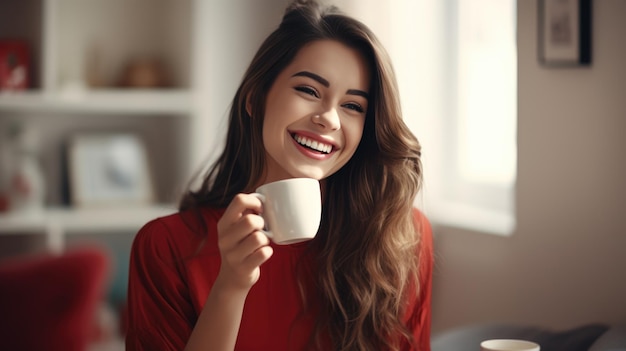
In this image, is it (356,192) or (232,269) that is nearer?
(232,269)

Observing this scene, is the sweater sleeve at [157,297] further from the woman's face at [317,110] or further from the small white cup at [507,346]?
the small white cup at [507,346]

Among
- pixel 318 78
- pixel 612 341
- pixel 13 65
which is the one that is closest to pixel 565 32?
pixel 612 341

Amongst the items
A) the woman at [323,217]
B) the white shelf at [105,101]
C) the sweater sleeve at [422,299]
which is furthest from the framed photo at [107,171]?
the sweater sleeve at [422,299]

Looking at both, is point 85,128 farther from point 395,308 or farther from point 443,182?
point 395,308

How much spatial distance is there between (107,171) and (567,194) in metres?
1.80

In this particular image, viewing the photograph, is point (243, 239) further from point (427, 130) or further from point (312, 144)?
point (427, 130)

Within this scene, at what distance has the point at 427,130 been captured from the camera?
276 cm

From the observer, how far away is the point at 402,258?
1.42m

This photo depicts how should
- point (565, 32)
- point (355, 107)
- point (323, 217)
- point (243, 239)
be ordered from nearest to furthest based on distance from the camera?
point (243, 239) < point (355, 107) < point (323, 217) < point (565, 32)

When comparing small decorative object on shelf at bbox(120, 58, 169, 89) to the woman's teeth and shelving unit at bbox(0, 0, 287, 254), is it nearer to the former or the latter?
shelving unit at bbox(0, 0, 287, 254)

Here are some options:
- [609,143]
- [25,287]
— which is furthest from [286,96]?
[609,143]

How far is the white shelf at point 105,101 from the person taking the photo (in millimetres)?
2863

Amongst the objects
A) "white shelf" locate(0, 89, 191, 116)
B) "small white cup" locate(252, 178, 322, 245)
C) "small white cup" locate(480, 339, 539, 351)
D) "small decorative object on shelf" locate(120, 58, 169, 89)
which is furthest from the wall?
"small decorative object on shelf" locate(120, 58, 169, 89)

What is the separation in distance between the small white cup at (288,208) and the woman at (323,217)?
0.13 meters
